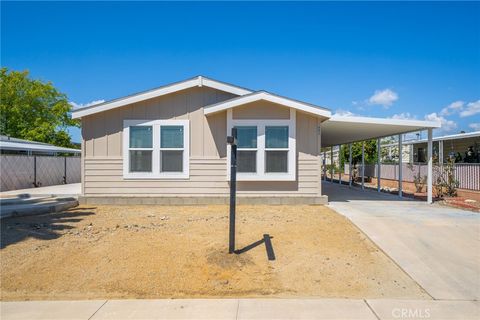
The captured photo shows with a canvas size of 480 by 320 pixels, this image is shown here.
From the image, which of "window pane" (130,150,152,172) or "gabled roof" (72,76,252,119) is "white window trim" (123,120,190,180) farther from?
"gabled roof" (72,76,252,119)

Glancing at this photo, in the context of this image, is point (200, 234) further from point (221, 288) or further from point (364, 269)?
point (364, 269)

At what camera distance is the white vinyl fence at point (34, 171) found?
12.9m

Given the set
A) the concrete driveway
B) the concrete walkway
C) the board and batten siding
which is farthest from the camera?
the concrete walkway

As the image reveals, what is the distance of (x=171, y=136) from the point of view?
8750 mm

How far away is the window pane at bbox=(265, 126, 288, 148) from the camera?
850 cm

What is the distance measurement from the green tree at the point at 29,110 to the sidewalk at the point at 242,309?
29.4 meters

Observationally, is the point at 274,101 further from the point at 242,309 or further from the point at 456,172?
the point at 456,172

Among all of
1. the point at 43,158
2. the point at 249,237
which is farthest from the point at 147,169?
the point at 43,158

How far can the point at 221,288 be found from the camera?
3.82 m

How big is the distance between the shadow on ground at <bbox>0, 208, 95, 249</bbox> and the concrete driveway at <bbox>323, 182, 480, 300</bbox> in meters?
5.92

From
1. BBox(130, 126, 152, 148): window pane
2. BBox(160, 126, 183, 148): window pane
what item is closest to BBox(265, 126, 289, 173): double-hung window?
BBox(160, 126, 183, 148): window pane

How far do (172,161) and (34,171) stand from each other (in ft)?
31.1

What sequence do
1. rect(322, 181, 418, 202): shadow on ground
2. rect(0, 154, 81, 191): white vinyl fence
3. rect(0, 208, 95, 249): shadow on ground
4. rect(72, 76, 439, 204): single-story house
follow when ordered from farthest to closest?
rect(0, 154, 81, 191): white vinyl fence
rect(322, 181, 418, 202): shadow on ground
rect(72, 76, 439, 204): single-story house
rect(0, 208, 95, 249): shadow on ground

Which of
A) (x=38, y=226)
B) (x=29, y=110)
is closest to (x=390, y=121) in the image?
(x=38, y=226)
